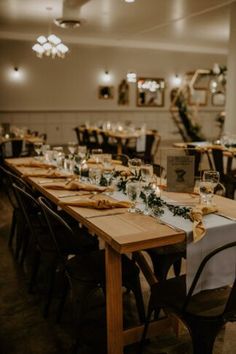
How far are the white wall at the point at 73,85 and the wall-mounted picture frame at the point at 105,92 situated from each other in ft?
0.40

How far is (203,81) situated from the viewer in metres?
13.4

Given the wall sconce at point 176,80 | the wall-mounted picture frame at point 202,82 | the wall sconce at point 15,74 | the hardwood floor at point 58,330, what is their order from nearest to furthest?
the hardwood floor at point 58,330 < the wall sconce at point 15,74 < the wall sconce at point 176,80 < the wall-mounted picture frame at point 202,82

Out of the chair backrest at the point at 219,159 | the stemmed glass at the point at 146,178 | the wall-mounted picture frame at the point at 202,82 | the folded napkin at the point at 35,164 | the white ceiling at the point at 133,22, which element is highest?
the white ceiling at the point at 133,22

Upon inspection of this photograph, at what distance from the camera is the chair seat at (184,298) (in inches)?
74.7

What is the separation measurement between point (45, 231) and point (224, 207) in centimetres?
145

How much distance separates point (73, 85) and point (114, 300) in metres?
9.97

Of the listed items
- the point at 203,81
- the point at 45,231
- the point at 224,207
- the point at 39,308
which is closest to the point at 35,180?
the point at 45,231

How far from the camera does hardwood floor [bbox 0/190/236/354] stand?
2363 millimetres

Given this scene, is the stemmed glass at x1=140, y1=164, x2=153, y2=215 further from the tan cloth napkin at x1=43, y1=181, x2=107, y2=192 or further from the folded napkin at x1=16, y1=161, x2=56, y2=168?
the folded napkin at x1=16, y1=161, x2=56, y2=168

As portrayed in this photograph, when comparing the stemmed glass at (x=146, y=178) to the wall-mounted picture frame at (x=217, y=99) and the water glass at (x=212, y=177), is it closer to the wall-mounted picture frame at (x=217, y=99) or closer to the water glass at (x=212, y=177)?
the water glass at (x=212, y=177)

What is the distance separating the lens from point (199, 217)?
82.7 inches

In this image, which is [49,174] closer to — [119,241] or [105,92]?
[119,241]

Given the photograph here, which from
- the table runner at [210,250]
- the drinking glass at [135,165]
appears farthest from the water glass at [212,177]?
the drinking glass at [135,165]

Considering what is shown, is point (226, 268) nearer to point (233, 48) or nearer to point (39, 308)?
point (39, 308)
